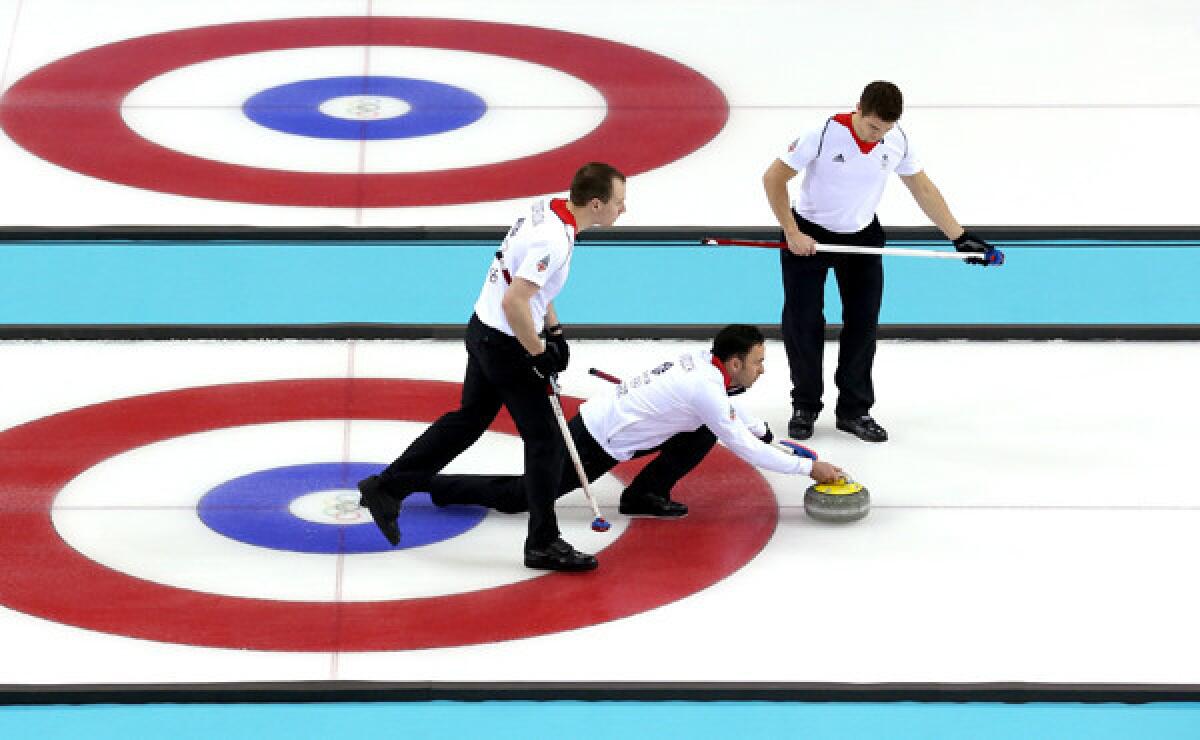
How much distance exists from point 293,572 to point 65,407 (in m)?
2.11

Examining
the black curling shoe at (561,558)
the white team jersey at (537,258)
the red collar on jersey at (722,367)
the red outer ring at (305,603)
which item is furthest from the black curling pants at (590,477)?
the white team jersey at (537,258)

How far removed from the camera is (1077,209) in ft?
42.5

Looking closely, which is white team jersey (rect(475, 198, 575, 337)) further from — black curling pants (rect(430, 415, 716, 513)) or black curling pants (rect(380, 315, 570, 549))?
black curling pants (rect(430, 415, 716, 513))

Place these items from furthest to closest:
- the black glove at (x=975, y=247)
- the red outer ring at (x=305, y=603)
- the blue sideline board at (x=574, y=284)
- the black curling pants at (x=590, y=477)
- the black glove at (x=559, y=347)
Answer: the blue sideline board at (x=574, y=284) → the black glove at (x=975, y=247) → the black curling pants at (x=590, y=477) → the black glove at (x=559, y=347) → the red outer ring at (x=305, y=603)

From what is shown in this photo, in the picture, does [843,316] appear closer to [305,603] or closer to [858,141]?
[858,141]

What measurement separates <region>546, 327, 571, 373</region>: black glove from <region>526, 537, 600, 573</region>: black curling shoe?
657 mm

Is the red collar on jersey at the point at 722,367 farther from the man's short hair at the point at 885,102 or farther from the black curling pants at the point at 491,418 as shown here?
the man's short hair at the point at 885,102

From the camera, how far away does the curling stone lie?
348 inches

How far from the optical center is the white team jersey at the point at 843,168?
9.45 metres

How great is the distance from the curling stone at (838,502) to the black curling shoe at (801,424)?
96 cm

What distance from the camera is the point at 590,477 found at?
883 cm

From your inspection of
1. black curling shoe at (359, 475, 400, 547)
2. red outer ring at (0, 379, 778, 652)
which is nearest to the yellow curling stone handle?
red outer ring at (0, 379, 778, 652)

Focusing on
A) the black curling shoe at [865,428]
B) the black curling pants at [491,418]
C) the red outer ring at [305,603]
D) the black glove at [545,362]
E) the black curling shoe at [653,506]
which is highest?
the black glove at [545,362]

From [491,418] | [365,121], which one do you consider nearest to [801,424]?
[491,418]
